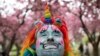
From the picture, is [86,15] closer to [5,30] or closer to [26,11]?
[26,11]

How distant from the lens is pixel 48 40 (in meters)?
5.05

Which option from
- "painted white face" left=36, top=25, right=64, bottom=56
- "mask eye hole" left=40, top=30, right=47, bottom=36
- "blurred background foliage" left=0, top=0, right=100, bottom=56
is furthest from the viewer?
"blurred background foliage" left=0, top=0, right=100, bottom=56

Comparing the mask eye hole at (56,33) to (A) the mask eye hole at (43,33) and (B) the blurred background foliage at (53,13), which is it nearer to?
(A) the mask eye hole at (43,33)

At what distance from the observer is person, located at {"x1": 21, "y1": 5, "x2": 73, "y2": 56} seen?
16.5 ft

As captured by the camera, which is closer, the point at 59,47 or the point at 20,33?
the point at 59,47

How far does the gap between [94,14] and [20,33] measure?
4798 mm

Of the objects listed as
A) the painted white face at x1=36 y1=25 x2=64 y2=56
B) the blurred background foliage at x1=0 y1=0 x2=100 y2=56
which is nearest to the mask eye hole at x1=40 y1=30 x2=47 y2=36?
the painted white face at x1=36 y1=25 x2=64 y2=56

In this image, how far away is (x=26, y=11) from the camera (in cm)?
1862

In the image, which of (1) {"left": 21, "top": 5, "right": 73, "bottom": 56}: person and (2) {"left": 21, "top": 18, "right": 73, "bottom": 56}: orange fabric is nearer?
(1) {"left": 21, "top": 5, "right": 73, "bottom": 56}: person

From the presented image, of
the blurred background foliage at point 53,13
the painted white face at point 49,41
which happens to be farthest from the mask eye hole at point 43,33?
the blurred background foliage at point 53,13

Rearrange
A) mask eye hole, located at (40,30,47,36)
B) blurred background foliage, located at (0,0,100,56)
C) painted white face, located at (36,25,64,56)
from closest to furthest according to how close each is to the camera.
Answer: painted white face, located at (36,25,64,56) → mask eye hole, located at (40,30,47,36) → blurred background foliage, located at (0,0,100,56)

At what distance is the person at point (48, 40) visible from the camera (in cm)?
502

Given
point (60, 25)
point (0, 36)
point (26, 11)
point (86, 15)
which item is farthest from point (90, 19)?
point (60, 25)

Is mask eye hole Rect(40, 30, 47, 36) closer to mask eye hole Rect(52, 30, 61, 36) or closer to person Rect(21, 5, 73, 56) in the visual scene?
person Rect(21, 5, 73, 56)
